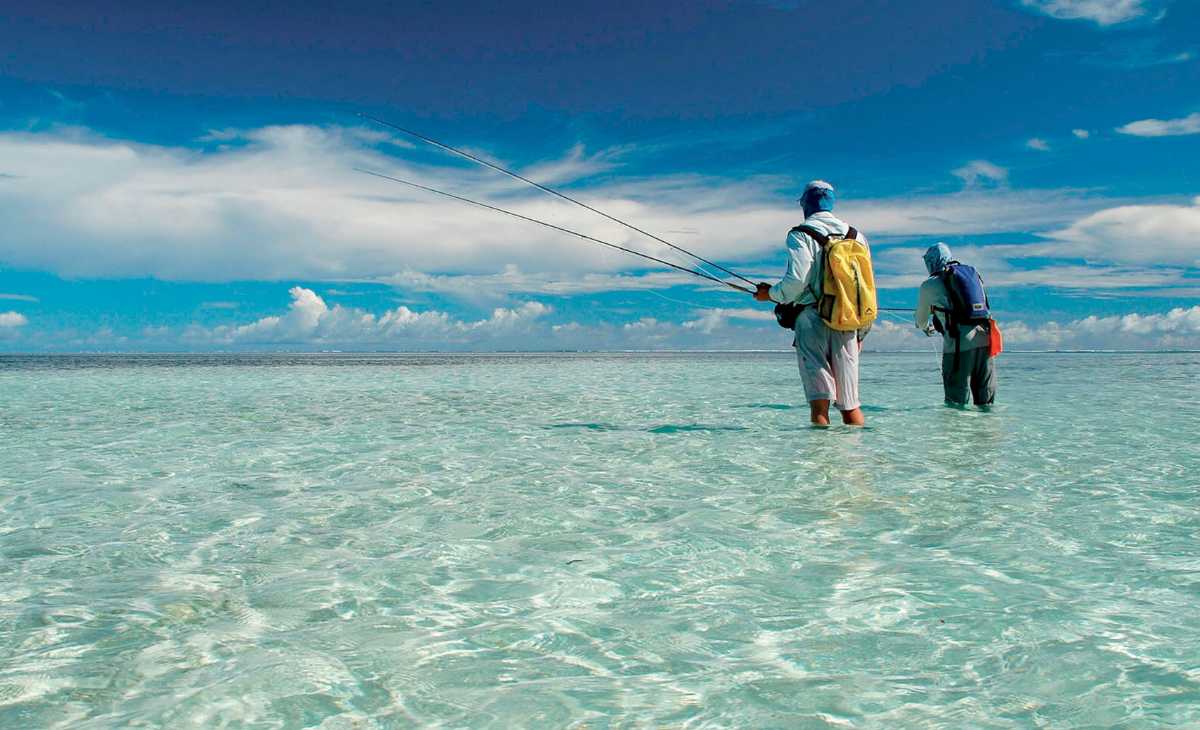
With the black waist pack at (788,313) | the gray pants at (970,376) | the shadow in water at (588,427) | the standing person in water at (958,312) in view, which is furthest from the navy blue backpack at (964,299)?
the shadow in water at (588,427)

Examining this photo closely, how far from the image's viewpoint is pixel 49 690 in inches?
107

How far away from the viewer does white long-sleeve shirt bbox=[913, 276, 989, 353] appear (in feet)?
37.8

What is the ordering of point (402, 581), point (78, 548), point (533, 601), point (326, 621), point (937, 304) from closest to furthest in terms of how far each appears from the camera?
1. point (326, 621)
2. point (533, 601)
3. point (402, 581)
4. point (78, 548)
5. point (937, 304)

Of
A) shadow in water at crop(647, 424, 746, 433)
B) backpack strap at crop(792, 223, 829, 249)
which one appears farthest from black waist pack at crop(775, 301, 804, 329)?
shadow in water at crop(647, 424, 746, 433)

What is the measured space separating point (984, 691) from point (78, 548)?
4720 mm

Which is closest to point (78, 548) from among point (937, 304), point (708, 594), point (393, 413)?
point (708, 594)

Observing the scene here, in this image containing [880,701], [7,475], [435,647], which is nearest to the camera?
[880,701]

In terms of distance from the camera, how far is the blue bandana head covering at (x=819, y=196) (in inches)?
355

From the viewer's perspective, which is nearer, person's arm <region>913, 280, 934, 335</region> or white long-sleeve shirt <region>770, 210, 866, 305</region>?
white long-sleeve shirt <region>770, 210, 866, 305</region>

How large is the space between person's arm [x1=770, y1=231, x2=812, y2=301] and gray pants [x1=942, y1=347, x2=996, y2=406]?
4555 mm

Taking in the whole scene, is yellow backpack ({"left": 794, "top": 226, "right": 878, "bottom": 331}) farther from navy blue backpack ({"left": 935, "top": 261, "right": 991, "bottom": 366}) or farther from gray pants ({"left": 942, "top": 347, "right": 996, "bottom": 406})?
gray pants ({"left": 942, "top": 347, "right": 996, "bottom": 406})

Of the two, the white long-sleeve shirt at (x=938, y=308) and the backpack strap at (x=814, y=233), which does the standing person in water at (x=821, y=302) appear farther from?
the white long-sleeve shirt at (x=938, y=308)

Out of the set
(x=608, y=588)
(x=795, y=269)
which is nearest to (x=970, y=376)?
(x=795, y=269)

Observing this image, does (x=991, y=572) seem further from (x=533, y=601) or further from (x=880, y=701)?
(x=533, y=601)
